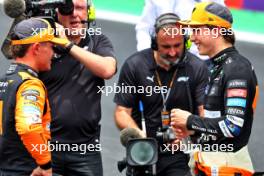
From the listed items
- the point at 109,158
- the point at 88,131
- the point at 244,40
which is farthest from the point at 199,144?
the point at 244,40

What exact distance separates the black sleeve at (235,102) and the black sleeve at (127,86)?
107cm

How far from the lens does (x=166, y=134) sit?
589 cm

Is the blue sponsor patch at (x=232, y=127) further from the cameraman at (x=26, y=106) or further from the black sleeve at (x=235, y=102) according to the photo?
the cameraman at (x=26, y=106)

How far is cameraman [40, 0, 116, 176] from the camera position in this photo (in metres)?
6.07

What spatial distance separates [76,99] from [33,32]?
0.84 m

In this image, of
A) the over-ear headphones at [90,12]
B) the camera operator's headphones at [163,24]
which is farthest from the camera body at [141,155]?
the over-ear headphones at [90,12]

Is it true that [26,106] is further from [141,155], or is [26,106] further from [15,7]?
[15,7]

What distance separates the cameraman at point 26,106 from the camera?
5.25 m

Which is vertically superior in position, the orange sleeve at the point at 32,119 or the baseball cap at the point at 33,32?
the baseball cap at the point at 33,32

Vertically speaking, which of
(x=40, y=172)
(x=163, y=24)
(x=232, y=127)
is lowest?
(x=40, y=172)

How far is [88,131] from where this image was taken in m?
6.17

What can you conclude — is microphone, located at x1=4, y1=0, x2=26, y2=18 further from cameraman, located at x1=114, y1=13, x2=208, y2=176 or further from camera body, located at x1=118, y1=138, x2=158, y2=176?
camera body, located at x1=118, y1=138, x2=158, y2=176

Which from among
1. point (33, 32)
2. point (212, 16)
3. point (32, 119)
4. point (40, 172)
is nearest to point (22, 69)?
point (33, 32)

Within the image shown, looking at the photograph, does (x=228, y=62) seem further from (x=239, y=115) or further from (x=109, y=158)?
(x=109, y=158)
